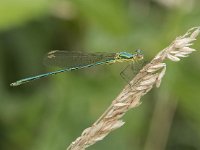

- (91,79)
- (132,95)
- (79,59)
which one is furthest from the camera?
(91,79)

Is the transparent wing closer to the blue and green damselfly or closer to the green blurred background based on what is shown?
the blue and green damselfly

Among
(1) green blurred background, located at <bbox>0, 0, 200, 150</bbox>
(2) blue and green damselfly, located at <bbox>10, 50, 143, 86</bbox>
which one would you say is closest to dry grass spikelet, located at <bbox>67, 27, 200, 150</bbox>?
(2) blue and green damselfly, located at <bbox>10, 50, 143, 86</bbox>

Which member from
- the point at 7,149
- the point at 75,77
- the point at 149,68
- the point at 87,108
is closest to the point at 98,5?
the point at 75,77

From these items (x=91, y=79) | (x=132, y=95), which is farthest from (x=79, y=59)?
(x=132, y=95)

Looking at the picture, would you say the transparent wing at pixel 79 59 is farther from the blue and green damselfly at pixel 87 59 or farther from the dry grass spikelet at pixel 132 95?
the dry grass spikelet at pixel 132 95

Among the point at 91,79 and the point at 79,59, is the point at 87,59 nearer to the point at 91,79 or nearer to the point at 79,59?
the point at 79,59

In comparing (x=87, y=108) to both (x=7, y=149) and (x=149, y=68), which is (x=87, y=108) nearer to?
(x=7, y=149)

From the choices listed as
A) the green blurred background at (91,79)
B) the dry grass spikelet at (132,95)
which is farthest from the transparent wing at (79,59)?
the dry grass spikelet at (132,95)
